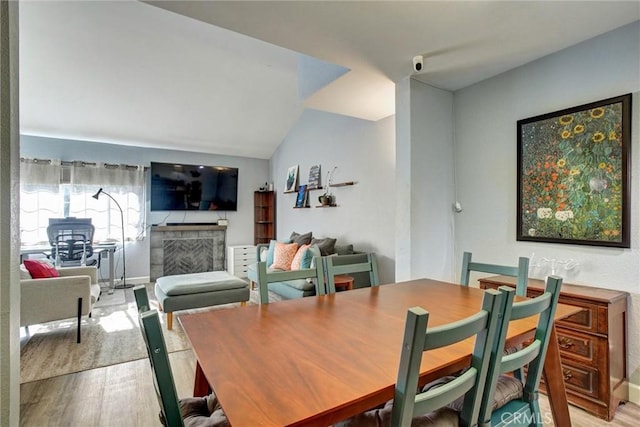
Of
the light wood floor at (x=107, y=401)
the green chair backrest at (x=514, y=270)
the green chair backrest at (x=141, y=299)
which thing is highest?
the green chair backrest at (x=141, y=299)

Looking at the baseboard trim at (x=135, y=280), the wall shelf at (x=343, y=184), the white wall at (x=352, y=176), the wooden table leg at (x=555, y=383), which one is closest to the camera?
the wooden table leg at (x=555, y=383)

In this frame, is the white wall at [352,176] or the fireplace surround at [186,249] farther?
the fireplace surround at [186,249]

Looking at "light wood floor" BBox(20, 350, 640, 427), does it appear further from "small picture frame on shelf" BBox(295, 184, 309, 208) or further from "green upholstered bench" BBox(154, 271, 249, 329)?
"small picture frame on shelf" BBox(295, 184, 309, 208)

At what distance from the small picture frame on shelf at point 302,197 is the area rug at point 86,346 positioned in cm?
264

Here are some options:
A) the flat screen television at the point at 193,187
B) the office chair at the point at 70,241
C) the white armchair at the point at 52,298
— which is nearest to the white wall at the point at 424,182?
the white armchair at the point at 52,298

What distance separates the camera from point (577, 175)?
86.7 inches

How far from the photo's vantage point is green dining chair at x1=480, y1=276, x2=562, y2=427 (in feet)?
3.30

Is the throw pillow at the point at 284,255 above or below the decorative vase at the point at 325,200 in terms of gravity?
below

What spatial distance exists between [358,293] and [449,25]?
177cm

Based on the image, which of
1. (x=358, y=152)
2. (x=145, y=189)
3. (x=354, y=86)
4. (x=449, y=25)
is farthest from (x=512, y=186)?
(x=145, y=189)

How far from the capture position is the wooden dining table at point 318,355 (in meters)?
0.78

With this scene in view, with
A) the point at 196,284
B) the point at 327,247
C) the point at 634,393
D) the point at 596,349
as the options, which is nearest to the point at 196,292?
the point at 196,284

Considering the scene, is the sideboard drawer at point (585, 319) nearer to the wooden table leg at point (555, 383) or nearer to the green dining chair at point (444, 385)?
the wooden table leg at point (555, 383)

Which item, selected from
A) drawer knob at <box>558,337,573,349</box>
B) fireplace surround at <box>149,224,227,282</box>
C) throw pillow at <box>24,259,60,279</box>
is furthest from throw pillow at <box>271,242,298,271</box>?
drawer knob at <box>558,337,573,349</box>
